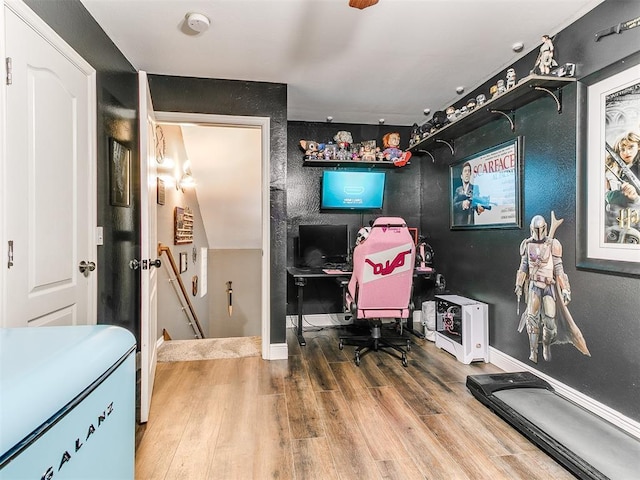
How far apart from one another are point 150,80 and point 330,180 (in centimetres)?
197

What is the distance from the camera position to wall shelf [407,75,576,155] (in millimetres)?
2084

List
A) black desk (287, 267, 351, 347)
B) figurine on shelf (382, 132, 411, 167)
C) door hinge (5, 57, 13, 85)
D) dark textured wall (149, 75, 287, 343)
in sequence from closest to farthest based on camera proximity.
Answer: door hinge (5, 57, 13, 85)
dark textured wall (149, 75, 287, 343)
black desk (287, 267, 351, 347)
figurine on shelf (382, 132, 411, 167)

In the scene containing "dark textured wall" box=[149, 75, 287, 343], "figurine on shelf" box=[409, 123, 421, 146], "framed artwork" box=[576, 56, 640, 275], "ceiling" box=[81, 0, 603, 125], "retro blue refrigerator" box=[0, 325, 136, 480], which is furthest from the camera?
"figurine on shelf" box=[409, 123, 421, 146]

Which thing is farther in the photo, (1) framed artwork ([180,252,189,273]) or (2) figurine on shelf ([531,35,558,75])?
(1) framed artwork ([180,252,189,273])

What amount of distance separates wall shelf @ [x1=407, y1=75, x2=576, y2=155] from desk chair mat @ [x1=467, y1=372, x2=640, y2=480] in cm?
186

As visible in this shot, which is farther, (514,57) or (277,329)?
(277,329)

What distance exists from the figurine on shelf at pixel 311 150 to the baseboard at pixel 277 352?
6.60 ft

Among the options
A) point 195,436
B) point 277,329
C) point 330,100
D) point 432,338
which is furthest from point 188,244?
point 432,338

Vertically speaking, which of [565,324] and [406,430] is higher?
[565,324]

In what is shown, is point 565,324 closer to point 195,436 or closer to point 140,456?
point 195,436

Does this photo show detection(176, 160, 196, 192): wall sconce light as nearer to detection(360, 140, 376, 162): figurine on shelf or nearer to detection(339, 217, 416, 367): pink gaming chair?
detection(360, 140, 376, 162): figurine on shelf

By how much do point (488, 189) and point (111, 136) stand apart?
2.93 metres

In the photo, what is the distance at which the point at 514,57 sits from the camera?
2.51 m

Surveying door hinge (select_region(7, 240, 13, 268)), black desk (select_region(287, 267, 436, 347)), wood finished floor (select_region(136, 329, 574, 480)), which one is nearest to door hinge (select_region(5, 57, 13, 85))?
door hinge (select_region(7, 240, 13, 268))
